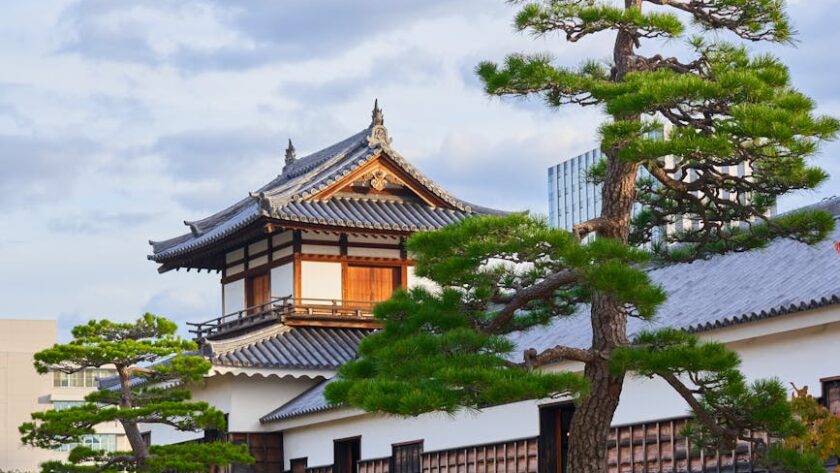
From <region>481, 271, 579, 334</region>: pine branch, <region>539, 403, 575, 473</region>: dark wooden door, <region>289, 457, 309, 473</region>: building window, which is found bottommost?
<region>289, 457, 309, 473</region>: building window

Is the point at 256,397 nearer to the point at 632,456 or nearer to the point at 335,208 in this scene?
the point at 335,208

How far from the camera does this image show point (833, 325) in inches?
557

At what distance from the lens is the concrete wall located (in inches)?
2726

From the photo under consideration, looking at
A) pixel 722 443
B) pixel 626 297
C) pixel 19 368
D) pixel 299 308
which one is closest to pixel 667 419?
pixel 722 443

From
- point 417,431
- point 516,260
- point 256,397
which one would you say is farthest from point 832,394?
point 256,397

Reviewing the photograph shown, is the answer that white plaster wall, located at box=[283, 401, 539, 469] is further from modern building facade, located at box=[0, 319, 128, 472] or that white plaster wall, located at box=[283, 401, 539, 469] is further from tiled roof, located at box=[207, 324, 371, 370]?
modern building facade, located at box=[0, 319, 128, 472]

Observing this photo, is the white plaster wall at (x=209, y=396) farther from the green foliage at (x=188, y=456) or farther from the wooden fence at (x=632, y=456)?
the wooden fence at (x=632, y=456)

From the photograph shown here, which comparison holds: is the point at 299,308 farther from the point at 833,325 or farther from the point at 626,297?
the point at 626,297

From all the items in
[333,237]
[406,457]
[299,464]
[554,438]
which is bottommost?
[299,464]

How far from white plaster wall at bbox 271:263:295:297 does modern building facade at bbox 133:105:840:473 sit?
0.04 metres

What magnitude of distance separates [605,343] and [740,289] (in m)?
6.01

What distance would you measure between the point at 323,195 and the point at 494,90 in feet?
52.9

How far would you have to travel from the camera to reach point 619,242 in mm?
10891

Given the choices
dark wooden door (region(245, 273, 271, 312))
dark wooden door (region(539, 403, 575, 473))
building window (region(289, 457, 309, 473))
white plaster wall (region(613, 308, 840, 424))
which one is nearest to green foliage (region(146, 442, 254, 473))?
building window (region(289, 457, 309, 473))
